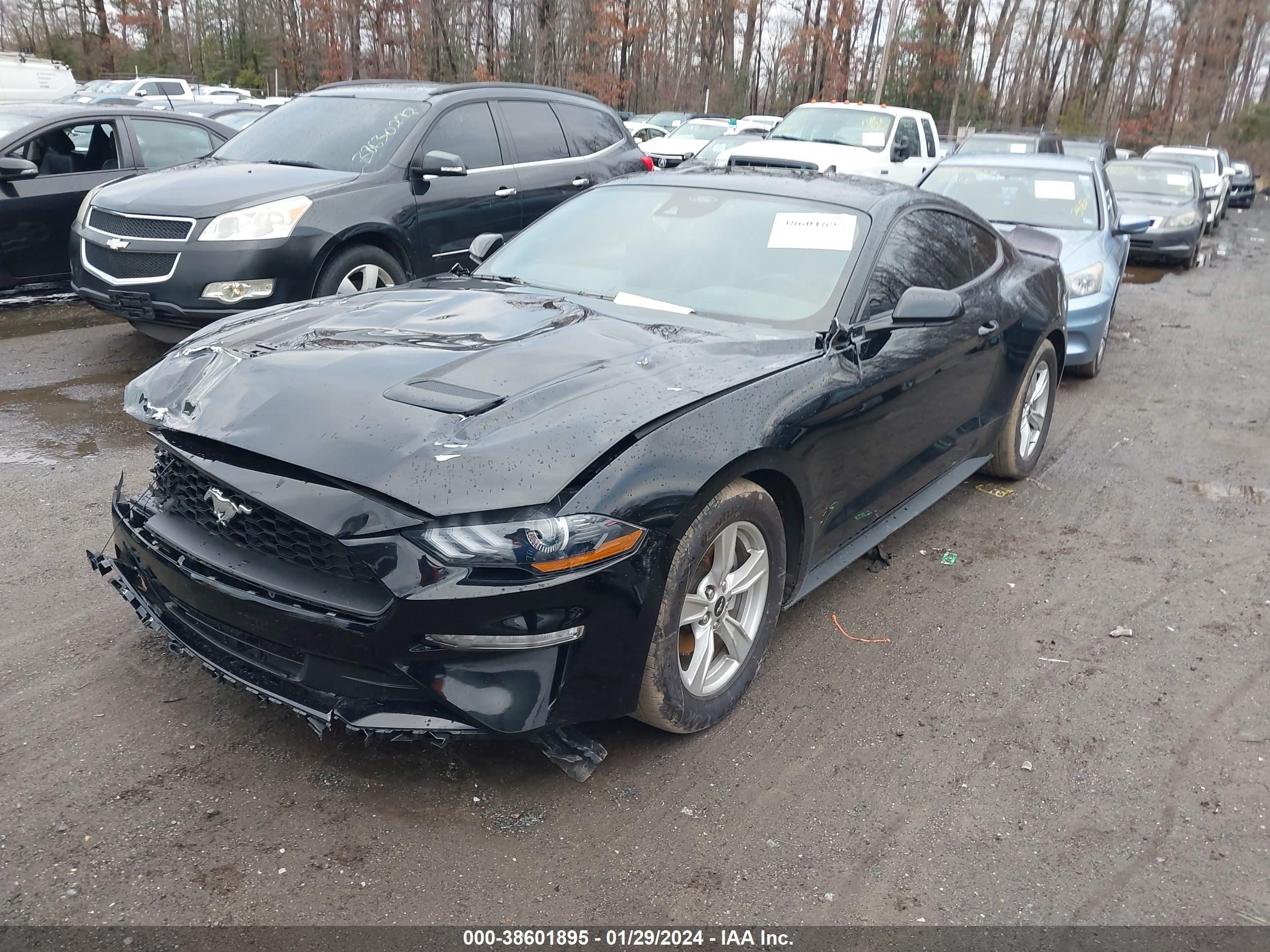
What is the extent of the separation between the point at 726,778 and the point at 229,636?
1.44m

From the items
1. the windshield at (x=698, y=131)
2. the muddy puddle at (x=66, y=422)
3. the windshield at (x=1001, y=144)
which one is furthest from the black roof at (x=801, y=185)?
the windshield at (x=698, y=131)

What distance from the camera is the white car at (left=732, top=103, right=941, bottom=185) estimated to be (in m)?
13.9

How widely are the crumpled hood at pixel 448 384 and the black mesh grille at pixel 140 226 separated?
3038 millimetres

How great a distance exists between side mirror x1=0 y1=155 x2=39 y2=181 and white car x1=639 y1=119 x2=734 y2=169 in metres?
14.0

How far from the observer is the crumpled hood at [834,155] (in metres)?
13.7

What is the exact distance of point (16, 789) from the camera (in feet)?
8.83

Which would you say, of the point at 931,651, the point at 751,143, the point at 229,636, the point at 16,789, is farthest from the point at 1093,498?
the point at 751,143

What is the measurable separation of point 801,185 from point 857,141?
36.2 feet

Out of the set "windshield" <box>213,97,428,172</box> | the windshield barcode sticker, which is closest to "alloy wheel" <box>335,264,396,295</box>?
"windshield" <box>213,97,428,172</box>

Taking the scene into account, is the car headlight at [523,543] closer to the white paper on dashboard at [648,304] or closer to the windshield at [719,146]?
the white paper on dashboard at [648,304]

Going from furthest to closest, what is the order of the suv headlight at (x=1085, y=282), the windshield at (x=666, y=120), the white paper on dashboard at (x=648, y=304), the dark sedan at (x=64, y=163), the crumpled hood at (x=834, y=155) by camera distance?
1. the windshield at (x=666, y=120)
2. the crumpled hood at (x=834, y=155)
3. the dark sedan at (x=64, y=163)
4. the suv headlight at (x=1085, y=282)
5. the white paper on dashboard at (x=648, y=304)

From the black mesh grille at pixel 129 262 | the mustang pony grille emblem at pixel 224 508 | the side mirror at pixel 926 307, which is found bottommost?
the black mesh grille at pixel 129 262

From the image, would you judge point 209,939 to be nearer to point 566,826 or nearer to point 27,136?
point 566,826

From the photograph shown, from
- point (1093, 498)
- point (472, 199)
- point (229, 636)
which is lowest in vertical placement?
point (1093, 498)
